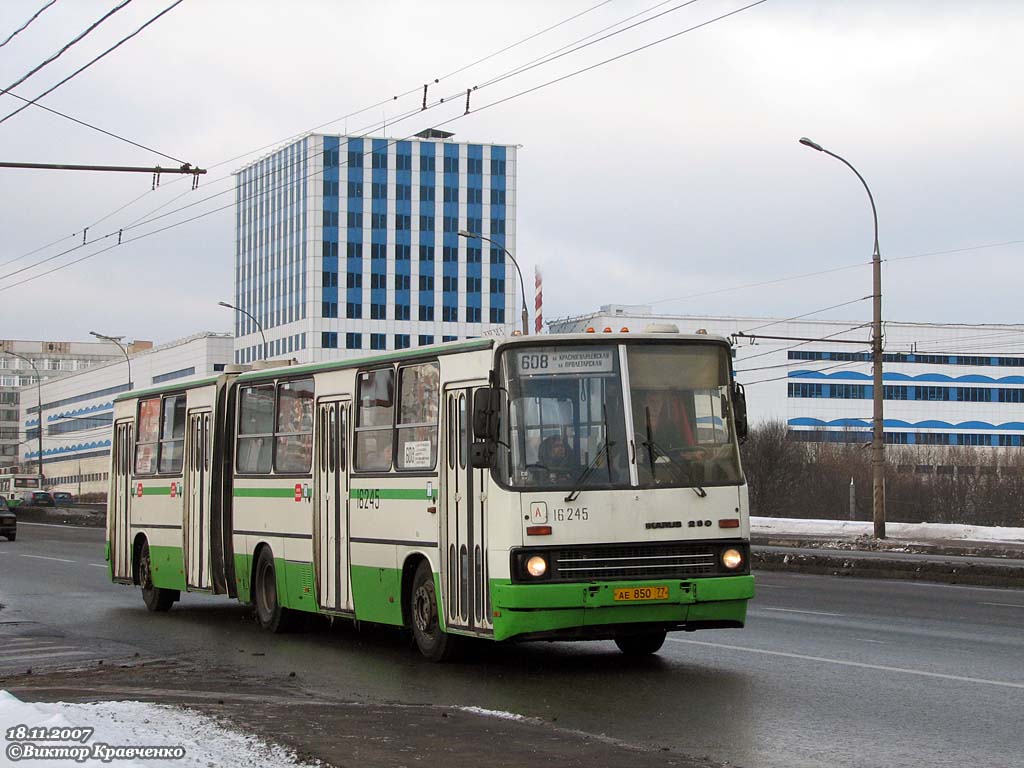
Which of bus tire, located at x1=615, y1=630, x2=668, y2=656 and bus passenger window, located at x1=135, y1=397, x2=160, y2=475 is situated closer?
bus tire, located at x1=615, y1=630, x2=668, y2=656

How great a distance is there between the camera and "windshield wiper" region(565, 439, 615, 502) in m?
12.4

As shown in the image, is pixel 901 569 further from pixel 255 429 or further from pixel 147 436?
pixel 255 429

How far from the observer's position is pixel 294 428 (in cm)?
1683

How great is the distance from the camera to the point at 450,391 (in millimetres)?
13586

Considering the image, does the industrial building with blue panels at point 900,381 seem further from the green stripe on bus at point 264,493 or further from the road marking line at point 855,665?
the road marking line at point 855,665

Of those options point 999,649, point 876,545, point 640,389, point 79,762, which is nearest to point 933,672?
point 999,649

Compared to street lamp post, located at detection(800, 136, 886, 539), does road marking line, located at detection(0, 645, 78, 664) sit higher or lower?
lower

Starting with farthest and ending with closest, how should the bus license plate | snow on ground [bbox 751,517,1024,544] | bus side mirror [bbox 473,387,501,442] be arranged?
snow on ground [bbox 751,517,1024,544]
bus side mirror [bbox 473,387,501,442]
the bus license plate

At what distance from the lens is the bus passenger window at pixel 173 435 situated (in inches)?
789

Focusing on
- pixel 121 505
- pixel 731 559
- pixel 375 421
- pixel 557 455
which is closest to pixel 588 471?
pixel 557 455

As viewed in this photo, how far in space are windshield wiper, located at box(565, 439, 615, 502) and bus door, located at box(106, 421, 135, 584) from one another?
1108 cm

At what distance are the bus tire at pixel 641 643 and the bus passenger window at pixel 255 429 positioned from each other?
17.1 ft

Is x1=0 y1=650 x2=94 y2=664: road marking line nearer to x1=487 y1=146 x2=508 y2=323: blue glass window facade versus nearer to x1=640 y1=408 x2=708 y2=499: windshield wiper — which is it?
x1=640 y1=408 x2=708 y2=499: windshield wiper

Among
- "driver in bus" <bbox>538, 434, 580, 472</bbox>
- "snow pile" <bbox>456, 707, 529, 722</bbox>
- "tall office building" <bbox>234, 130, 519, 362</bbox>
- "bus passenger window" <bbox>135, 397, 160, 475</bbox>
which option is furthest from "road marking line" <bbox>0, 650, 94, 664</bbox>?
"tall office building" <bbox>234, 130, 519, 362</bbox>
